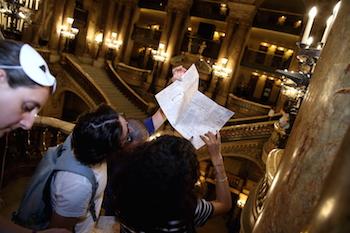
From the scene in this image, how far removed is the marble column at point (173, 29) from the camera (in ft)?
59.7

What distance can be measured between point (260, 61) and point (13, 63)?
59.0 ft

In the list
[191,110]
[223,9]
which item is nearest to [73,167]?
[191,110]

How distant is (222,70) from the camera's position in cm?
1650

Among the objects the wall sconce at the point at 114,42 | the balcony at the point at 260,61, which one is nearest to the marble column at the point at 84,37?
the wall sconce at the point at 114,42

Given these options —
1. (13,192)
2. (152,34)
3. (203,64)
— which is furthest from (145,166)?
(152,34)

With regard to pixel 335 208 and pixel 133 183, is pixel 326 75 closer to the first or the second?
pixel 133 183

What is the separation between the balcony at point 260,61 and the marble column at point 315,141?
16874mm

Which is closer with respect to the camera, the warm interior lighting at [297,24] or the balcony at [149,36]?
the warm interior lighting at [297,24]

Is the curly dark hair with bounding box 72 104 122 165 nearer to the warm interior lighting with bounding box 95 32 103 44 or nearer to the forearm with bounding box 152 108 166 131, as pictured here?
the forearm with bounding box 152 108 166 131

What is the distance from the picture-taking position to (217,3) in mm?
19984

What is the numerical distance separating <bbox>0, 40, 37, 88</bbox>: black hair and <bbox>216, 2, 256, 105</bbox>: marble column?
51.3ft

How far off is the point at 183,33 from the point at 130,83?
15.0ft

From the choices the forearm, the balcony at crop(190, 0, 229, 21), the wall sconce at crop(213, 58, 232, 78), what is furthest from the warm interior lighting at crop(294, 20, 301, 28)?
the forearm

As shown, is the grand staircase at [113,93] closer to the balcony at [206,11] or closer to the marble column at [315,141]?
the balcony at [206,11]
